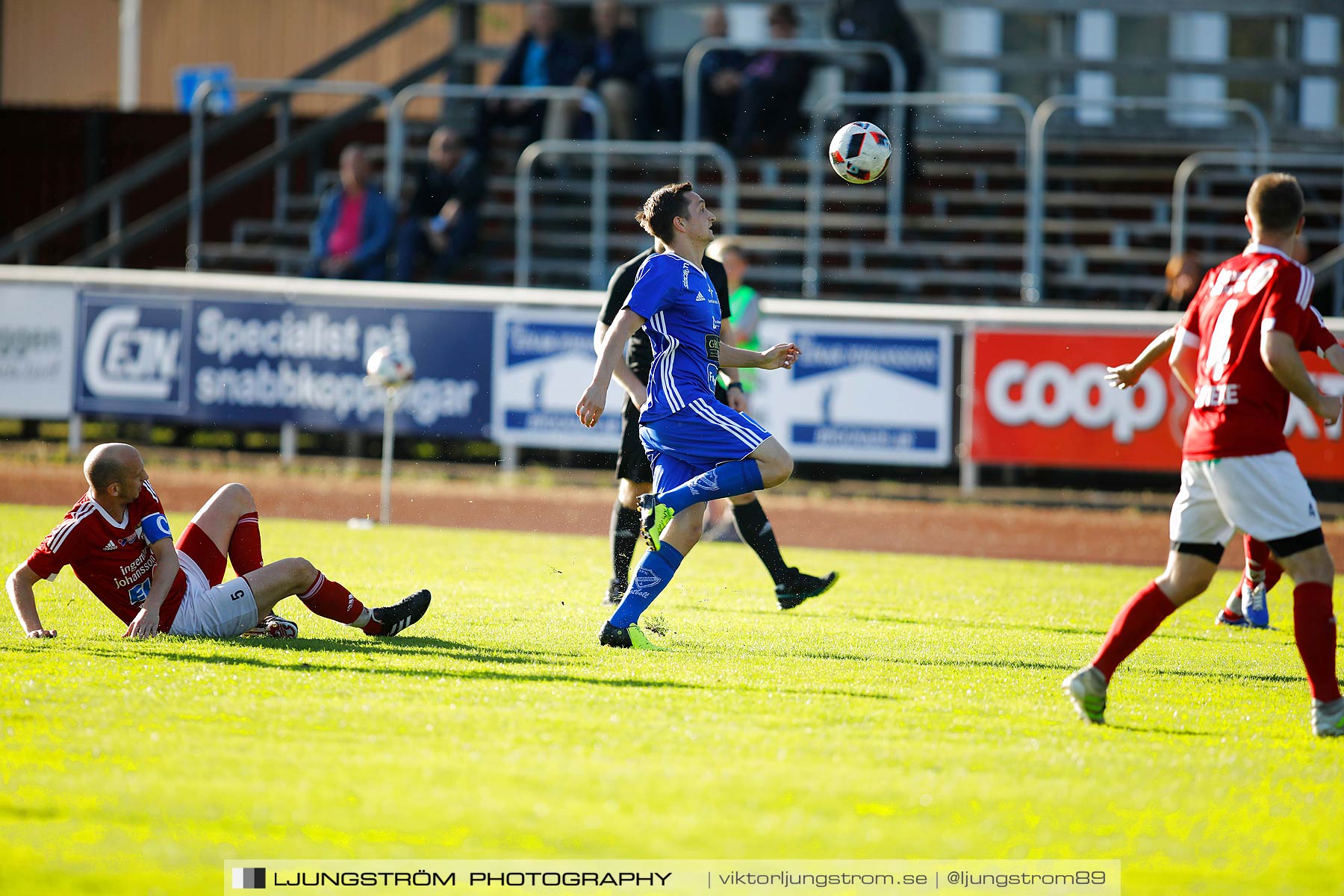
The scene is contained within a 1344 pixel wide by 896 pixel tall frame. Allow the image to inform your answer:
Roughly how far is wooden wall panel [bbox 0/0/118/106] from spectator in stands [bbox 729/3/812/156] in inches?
569

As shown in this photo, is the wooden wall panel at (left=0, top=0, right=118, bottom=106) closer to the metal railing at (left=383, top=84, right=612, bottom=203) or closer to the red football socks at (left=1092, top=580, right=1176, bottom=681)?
the metal railing at (left=383, top=84, right=612, bottom=203)

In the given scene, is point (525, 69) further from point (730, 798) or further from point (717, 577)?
A: point (730, 798)

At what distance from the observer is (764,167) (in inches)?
770

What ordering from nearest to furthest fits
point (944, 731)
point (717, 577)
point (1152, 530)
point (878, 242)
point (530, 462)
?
point (944, 731), point (717, 577), point (1152, 530), point (530, 462), point (878, 242)

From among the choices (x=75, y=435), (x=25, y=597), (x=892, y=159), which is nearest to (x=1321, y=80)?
(x=892, y=159)

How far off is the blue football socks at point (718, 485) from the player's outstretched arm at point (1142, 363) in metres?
1.58

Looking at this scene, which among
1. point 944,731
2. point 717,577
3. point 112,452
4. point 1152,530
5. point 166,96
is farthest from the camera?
point 166,96

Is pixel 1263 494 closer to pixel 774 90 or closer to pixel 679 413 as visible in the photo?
pixel 679 413

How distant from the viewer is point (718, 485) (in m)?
7.21

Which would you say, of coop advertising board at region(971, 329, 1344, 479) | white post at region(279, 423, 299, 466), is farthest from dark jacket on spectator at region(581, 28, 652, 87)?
coop advertising board at region(971, 329, 1344, 479)

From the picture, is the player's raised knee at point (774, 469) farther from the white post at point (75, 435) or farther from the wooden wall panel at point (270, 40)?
the wooden wall panel at point (270, 40)

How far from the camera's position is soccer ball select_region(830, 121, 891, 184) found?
8812 mm

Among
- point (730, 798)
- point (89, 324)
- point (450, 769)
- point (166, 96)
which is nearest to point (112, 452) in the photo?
point (450, 769)

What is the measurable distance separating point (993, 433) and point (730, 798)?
36.6 feet
